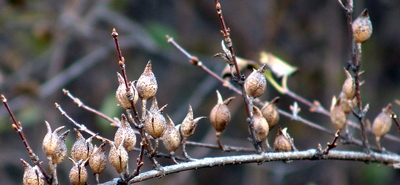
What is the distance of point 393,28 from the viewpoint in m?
2.47

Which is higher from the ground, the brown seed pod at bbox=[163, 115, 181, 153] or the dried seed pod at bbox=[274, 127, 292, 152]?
the brown seed pod at bbox=[163, 115, 181, 153]

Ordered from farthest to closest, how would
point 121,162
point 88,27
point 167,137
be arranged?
point 88,27 → point 167,137 → point 121,162

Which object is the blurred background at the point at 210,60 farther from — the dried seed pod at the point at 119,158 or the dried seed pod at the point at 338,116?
the dried seed pod at the point at 119,158

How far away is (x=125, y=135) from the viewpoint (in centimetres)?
76

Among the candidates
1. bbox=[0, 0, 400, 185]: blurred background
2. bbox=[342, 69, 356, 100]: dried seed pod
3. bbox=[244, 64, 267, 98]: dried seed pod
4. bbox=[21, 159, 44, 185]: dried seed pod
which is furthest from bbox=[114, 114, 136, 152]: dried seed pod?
bbox=[0, 0, 400, 185]: blurred background

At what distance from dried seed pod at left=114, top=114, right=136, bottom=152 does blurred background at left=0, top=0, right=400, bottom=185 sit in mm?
Answer: 1612

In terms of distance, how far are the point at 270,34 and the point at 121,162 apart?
1894mm

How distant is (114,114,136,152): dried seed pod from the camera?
29.5 inches

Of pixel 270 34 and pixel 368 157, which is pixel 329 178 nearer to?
pixel 270 34

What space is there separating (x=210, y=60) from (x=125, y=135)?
1863 millimetres

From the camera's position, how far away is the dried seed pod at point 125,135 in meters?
0.75

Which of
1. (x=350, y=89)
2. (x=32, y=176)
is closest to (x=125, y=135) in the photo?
(x=32, y=176)

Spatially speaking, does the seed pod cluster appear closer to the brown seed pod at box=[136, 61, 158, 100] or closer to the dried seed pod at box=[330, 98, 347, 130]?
the brown seed pod at box=[136, 61, 158, 100]

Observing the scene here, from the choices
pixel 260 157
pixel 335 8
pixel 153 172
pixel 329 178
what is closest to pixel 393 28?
pixel 335 8
